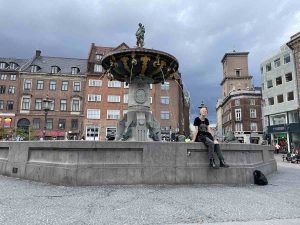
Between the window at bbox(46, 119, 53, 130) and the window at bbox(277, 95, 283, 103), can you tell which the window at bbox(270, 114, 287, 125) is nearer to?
the window at bbox(277, 95, 283, 103)

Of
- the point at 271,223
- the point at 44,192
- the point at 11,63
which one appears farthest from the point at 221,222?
the point at 11,63

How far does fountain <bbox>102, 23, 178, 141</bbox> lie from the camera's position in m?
11.4

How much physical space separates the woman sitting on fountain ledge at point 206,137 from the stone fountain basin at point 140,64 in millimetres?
4048

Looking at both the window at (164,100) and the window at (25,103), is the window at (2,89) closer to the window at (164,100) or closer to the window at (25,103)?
the window at (25,103)

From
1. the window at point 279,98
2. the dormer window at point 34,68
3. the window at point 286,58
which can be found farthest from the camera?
the dormer window at point 34,68

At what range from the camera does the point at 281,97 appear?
4766cm

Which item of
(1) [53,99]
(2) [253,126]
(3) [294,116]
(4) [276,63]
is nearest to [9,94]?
(1) [53,99]

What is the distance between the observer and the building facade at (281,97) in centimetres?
4463

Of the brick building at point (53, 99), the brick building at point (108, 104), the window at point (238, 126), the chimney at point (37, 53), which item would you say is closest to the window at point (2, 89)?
the brick building at point (53, 99)

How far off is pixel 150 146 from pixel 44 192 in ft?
9.73

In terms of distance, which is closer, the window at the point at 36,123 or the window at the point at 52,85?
the window at the point at 36,123

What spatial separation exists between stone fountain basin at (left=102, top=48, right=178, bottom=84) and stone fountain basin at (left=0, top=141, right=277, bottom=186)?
472 centimetres

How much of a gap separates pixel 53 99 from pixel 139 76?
159 ft

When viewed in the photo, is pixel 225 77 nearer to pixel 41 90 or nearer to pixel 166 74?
pixel 41 90
